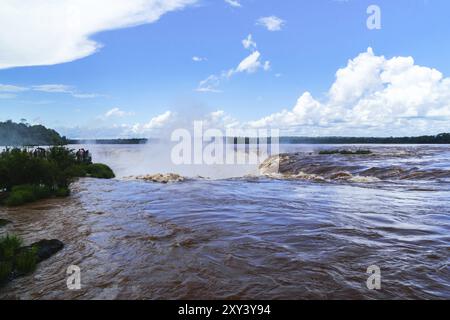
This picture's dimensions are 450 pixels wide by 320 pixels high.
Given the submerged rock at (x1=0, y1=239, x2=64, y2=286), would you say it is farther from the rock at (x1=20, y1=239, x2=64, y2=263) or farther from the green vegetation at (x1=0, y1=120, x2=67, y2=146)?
the green vegetation at (x1=0, y1=120, x2=67, y2=146)

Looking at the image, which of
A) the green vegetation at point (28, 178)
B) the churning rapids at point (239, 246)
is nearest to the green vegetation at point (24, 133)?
the green vegetation at point (28, 178)

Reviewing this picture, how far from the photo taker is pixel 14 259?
6.17m

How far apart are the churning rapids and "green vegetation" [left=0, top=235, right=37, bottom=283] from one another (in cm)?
27

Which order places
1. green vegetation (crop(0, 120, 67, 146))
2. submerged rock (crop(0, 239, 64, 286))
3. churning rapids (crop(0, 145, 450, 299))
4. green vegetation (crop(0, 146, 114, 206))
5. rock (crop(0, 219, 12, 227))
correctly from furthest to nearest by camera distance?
green vegetation (crop(0, 120, 67, 146)) < green vegetation (crop(0, 146, 114, 206)) < rock (crop(0, 219, 12, 227)) < submerged rock (crop(0, 239, 64, 286)) < churning rapids (crop(0, 145, 450, 299))

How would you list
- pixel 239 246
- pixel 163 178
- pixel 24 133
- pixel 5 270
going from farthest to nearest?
pixel 24 133, pixel 163 178, pixel 239 246, pixel 5 270

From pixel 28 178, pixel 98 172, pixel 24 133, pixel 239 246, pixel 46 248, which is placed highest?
pixel 24 133

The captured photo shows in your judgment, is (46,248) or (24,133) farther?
(24,133)

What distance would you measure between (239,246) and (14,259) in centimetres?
429

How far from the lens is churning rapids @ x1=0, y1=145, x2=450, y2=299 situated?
5309mm

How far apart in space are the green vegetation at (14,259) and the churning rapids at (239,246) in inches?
10.5

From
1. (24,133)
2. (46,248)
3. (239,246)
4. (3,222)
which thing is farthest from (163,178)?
(24,133)

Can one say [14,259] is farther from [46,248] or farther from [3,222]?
[3,222]

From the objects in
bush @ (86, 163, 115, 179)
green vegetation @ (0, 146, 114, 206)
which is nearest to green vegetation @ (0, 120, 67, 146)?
bush @ (86, 163, 115, 179)
